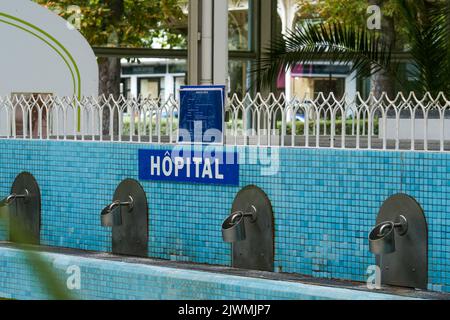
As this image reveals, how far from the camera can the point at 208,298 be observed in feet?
19.5

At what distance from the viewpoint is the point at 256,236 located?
6.59m

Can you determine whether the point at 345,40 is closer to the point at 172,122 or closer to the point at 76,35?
the point at 172,122

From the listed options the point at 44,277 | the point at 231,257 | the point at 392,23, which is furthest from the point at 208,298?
the point at 392,23

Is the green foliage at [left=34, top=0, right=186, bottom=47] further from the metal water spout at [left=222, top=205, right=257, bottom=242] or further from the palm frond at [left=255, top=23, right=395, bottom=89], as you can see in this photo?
the metal water spout at [left=222, top=205, right=257, bottom=242]

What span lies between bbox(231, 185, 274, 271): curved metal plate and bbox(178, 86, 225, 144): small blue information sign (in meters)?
0.53

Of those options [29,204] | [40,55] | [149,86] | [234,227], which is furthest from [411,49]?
[149,86]

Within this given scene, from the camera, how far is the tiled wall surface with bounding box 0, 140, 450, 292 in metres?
5.72

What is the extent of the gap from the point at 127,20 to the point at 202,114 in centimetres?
893

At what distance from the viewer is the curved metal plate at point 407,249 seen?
5672 millimetres

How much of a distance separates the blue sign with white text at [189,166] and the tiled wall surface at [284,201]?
0.19 ft

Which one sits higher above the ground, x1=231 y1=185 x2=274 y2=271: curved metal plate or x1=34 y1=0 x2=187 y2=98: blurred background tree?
x1=34 y1=0 x2=187 y2=98: blurred background tree

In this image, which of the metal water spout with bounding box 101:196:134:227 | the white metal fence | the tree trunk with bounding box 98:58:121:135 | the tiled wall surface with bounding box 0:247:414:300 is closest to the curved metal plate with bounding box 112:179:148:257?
the metal water spout with bounding box 101:196:134:227

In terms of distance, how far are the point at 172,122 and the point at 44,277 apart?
21.0ft

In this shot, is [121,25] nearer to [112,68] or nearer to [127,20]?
[127,20]
